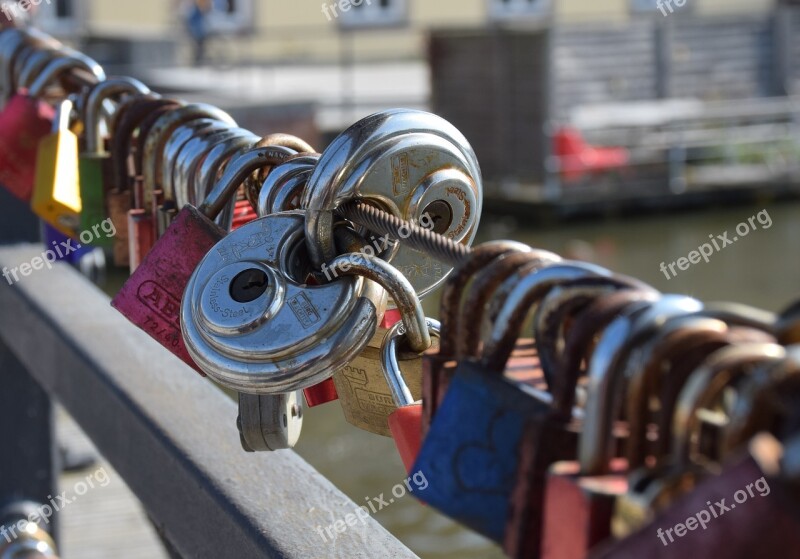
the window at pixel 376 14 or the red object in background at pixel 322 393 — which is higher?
the red object in background at pixel 322 393

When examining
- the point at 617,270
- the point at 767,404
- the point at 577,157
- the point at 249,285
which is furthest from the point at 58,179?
the point at 577,157

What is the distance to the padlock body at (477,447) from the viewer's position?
0.56m

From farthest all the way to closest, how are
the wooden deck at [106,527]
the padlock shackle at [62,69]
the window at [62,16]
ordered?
1. the window at [62,16]
2. the wooden deck at [106,527]
3. the padlock shackle at [62,69]

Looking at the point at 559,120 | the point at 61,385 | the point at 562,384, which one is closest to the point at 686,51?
the point at 559,120

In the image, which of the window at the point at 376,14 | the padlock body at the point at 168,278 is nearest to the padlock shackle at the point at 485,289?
the padlock body at the point at 168,278

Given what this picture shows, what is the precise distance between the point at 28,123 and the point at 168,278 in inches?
26.3

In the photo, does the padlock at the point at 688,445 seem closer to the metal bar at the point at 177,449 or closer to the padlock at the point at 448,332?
the padlock at the point at 448,332

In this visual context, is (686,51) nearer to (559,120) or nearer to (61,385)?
(559,120)

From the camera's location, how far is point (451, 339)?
2.07ft

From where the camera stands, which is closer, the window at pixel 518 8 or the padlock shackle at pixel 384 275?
the padlock shackle at pixel 384 275

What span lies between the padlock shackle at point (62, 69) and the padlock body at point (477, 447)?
1.01m

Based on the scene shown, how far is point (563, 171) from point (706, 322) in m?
11.8

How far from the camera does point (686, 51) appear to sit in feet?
45.1

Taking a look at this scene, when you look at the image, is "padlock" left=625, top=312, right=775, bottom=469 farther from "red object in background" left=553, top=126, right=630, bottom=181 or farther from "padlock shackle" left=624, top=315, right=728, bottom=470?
"red object in background" left=553, top=126, right=630, bottom=181
